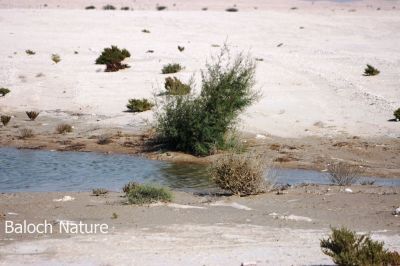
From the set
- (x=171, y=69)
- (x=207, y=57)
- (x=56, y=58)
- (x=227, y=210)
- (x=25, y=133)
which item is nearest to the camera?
(x=227, y=210)

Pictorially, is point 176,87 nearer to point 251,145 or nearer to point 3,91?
point 251,145

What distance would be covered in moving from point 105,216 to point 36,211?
50.7 inches

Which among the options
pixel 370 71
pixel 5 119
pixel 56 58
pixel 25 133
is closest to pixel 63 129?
pixel 25 133

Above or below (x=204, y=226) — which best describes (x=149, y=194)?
above

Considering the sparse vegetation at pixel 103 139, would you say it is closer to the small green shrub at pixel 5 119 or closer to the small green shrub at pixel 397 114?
the small green shrub at pixel 5 119

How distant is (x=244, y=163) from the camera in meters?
12.9

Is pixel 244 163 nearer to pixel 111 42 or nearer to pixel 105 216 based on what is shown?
pixel 105 216

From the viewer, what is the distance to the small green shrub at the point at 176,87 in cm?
2191

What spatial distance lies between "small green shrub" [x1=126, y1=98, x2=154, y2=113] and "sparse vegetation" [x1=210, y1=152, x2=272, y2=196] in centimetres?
1164

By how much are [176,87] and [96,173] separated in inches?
336

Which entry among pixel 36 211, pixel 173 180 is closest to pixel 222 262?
pixel 36 211

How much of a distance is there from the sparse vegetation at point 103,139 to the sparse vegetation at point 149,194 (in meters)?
9.06

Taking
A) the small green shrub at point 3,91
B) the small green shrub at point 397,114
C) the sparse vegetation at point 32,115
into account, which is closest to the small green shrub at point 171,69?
the small green shrub at point 3,91

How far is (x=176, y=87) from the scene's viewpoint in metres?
25.0
